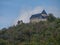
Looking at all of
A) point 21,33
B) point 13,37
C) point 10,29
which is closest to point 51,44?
point 13,37

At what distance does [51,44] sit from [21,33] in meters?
13.7

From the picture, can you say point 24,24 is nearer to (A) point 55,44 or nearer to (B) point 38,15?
(B) point 38,15

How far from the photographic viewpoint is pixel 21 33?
2756cm

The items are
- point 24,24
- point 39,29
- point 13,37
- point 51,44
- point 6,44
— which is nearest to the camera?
point 51,44

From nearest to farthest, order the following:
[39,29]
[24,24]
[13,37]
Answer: [13,37], [39,29], [24,24]

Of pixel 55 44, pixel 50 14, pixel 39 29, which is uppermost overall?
pixel 50 14

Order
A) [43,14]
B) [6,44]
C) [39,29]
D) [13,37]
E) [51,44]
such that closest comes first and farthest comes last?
1. [51,44]
2. [6,44]
3. [13,37]
4. [39,29]
5. [43,14]

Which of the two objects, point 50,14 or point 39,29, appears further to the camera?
point 50,14

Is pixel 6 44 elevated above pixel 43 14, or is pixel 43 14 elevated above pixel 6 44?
pixel 43 14

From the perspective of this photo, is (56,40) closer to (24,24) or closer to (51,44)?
(51,44)

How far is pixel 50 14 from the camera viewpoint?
112ft

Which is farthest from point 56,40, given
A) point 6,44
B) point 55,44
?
point 6,44

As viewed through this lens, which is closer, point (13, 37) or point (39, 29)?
point (13, 37)

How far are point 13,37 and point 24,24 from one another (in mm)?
8140
